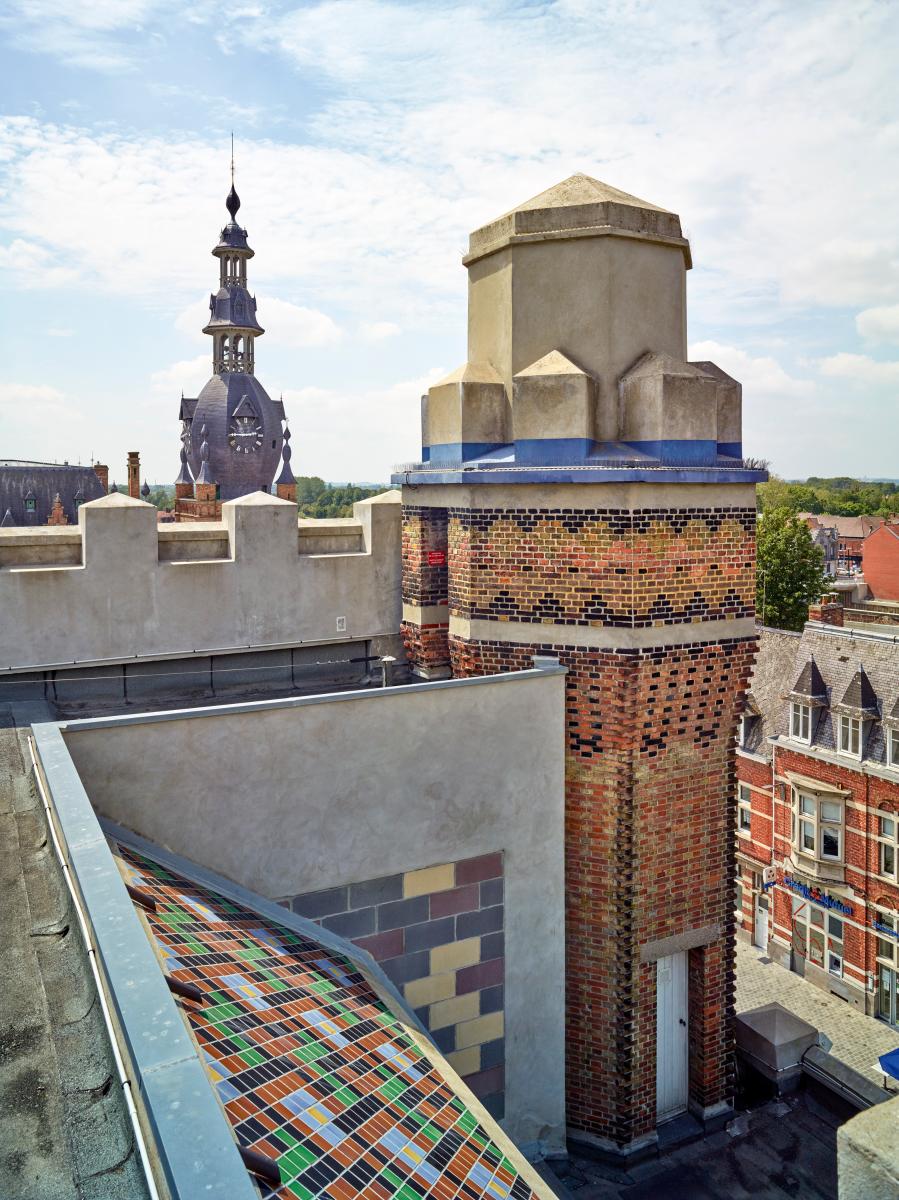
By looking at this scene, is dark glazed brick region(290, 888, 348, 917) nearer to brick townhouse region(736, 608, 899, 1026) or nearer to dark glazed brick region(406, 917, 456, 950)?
dark glazed brick region(406, 917, 456, 950)

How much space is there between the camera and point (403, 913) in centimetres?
881

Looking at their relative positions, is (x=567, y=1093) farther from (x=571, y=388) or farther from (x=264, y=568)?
(x=571, y=388)

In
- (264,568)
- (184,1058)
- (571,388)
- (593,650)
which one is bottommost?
(184,1058)

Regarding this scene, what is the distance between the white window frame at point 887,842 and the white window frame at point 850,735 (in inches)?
69.0

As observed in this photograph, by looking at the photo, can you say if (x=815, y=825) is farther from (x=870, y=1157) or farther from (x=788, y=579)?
(x=788, y=579)

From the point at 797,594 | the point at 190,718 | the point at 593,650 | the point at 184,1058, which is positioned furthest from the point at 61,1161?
the point at 797,594

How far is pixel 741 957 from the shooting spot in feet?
94.9

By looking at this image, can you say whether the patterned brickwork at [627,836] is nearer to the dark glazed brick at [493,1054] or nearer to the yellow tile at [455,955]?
the dark glazed brick at [493,1054]

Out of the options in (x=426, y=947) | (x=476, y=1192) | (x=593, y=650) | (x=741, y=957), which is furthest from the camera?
(x=741, y=957)

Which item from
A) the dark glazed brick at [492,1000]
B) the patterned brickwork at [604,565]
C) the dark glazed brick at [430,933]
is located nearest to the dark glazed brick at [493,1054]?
the dark glazed brick at [492,1000]

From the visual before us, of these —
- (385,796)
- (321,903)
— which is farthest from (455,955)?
(385,796)

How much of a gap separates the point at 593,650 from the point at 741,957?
77.1ft

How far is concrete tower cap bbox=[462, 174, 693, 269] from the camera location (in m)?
10.1

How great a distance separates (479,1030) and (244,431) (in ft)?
254
